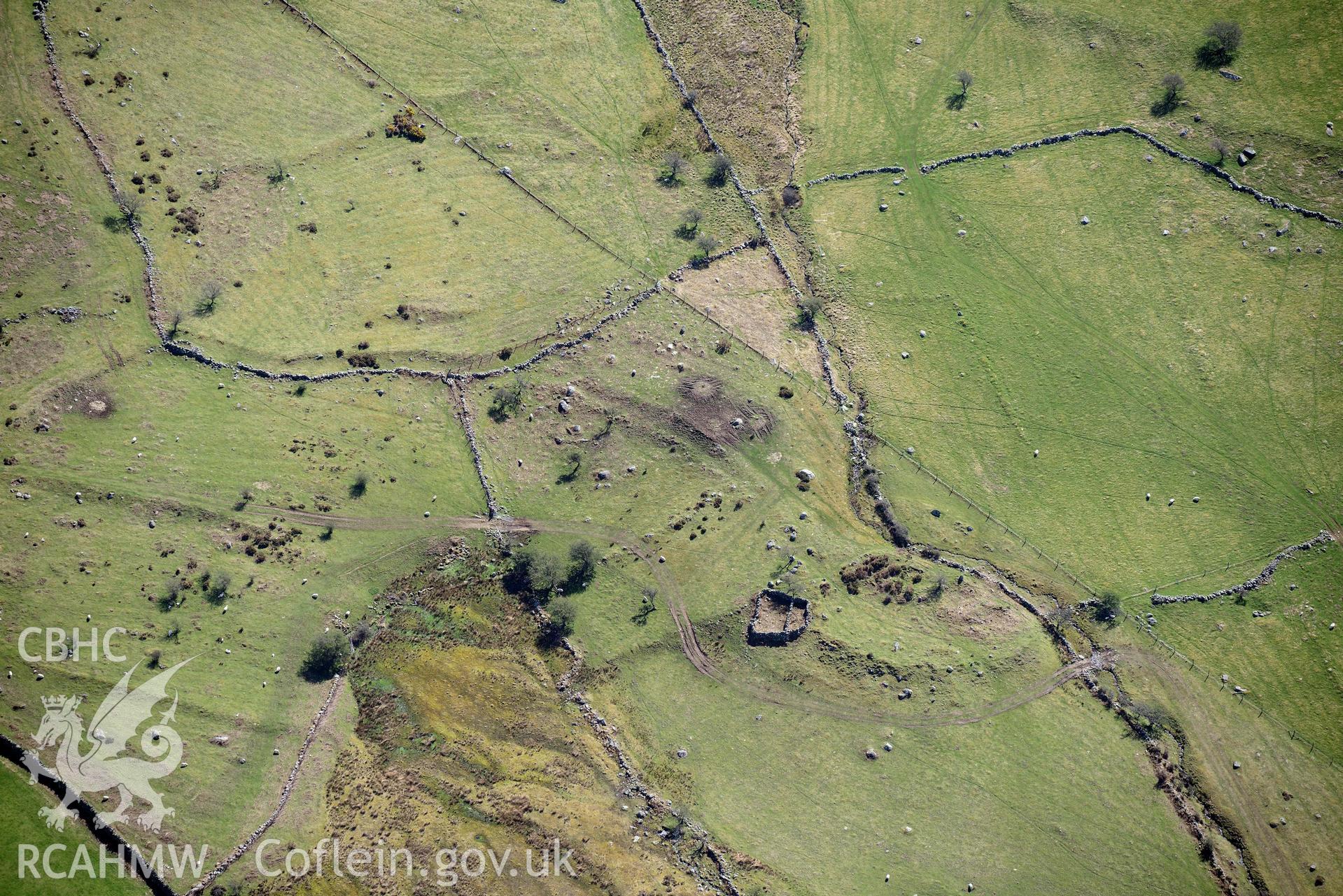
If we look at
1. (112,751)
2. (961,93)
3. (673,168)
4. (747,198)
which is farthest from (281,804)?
(961,93)

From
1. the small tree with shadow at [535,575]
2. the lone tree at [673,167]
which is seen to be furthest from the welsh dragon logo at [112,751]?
the lone tree at [673,167]

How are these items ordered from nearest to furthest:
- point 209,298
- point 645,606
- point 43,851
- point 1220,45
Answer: point 43,851 < point 645,606 < point 209,298 < point 1220,45

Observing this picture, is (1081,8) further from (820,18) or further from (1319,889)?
(1319,889)

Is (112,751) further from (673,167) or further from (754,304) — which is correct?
(673,167)

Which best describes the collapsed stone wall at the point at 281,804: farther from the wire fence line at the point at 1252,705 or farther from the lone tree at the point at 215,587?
the wire fence line at the point at 1252,705

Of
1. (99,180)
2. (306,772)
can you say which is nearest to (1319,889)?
(306,772)

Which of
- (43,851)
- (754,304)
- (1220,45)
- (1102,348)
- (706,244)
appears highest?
(1220,45)

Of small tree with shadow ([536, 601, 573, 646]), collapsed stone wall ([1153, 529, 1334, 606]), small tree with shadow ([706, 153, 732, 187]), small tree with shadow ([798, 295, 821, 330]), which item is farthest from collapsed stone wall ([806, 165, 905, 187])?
small tree with shadow ([536, 601, 573, 646])
